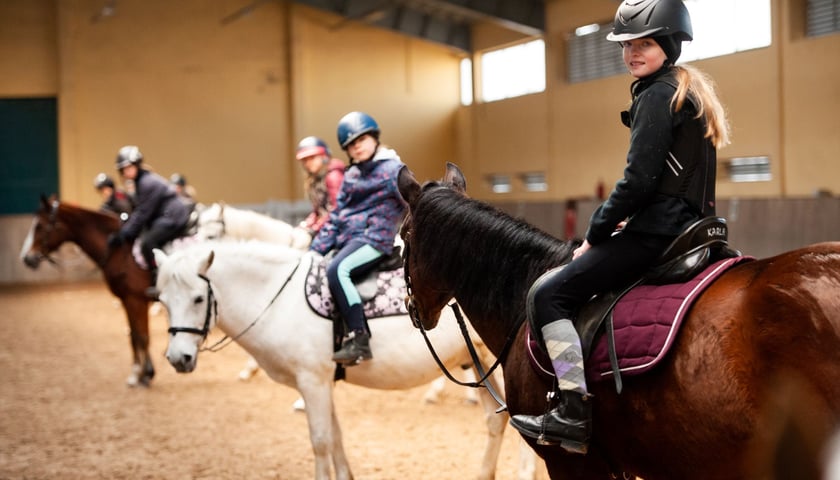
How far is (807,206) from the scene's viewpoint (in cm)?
965

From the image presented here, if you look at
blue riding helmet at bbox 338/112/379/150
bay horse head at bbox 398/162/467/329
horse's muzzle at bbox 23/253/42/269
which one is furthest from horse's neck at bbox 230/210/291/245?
bay horse head at bbox 398/162/467/329

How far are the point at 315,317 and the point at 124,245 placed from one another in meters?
4.96

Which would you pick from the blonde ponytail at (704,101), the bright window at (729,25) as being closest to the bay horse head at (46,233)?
the blonde ponytail at (704,101)

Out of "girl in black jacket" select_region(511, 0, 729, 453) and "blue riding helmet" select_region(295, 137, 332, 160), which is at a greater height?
"blue riding helmet" select_region(295, 137, 332, 160)

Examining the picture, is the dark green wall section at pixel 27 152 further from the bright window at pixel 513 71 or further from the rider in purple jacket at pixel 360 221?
the rider in purple jacket at pixel 360 221

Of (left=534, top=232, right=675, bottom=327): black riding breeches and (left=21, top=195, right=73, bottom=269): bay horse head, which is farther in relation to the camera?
(left=21, top=195, right=73, bottom=269): bay horse head

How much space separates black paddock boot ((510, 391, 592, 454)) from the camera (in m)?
2.58

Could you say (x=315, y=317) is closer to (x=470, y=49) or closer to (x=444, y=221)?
(x=444, y=221)

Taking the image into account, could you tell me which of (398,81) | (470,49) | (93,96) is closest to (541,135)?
(470,49)

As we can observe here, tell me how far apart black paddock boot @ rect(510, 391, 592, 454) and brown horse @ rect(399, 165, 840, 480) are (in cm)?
8

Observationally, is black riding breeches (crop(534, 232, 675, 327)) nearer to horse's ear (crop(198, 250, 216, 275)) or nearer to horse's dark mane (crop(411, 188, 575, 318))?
horse's dark mane (crop(411, 188, 575, 318))

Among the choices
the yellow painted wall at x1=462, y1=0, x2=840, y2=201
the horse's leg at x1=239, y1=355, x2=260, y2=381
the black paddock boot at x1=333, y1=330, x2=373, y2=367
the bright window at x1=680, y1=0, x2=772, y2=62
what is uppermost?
the bright window at x1=680, y1=0, x2=772, y2=62

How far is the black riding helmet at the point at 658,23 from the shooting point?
257 centimetres

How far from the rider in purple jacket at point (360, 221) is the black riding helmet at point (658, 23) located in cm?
233
